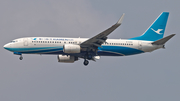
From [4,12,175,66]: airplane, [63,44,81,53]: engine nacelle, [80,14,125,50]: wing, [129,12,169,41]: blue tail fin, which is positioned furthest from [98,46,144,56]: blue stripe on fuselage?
[63,44,81,53]: engine nacelle

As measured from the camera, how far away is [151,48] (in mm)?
62781

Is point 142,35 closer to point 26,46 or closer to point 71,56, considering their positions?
point 71,56

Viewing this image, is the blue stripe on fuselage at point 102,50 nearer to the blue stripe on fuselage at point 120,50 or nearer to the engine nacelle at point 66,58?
the blue stripe on fuselage at point 120,50

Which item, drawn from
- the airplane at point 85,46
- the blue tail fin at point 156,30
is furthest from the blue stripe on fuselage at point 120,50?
the blue tail fin at point 156,30

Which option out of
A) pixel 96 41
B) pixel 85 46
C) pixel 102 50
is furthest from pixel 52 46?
pixel 102 50

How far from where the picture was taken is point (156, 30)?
6538 centimetres

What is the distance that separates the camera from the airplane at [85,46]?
5834 centimetres

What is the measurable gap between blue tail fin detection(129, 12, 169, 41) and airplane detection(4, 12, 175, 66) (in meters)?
0.17

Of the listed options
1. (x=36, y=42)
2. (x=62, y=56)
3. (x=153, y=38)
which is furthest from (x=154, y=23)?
(x=36, y=42)

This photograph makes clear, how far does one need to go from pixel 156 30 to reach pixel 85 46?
45.9 ft

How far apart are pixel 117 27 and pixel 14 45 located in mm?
16849

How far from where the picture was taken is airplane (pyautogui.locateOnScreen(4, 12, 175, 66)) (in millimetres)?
58344

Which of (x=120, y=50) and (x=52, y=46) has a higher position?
(x=52, y=46)

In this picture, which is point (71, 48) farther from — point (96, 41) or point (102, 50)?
point (102, 50)
